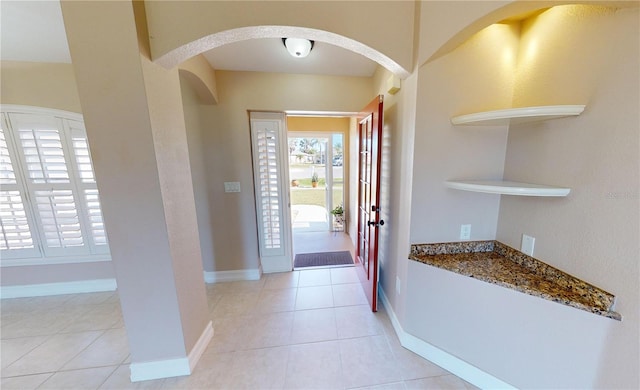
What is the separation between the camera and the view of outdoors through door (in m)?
4.33

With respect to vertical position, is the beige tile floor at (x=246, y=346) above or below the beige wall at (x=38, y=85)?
below

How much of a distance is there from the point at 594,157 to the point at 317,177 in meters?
4.29

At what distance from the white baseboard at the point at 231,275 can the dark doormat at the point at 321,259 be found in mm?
589

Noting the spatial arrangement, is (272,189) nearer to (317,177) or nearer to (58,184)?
(58,184)

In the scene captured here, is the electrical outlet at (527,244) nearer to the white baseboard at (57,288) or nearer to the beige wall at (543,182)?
the beige wall at (543,182)

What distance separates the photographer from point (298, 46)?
5.92ft

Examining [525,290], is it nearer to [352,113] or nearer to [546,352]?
[546,352]

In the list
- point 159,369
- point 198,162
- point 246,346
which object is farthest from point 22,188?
point 246,346

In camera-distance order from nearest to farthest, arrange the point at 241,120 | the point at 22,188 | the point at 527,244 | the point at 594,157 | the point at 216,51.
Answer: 1. the point at 594,157
2. the point at 527,244
3. the point at 216,51
4. the point at 22,188
5. the point at 241,120

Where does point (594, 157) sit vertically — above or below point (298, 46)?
below

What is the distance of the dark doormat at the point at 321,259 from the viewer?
10.2 feet

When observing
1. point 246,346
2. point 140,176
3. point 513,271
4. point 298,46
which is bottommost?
point 246,346

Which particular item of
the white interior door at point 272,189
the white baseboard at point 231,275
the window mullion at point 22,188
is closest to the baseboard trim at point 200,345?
the white baseboard at point 231,275

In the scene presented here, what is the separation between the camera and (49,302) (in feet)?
7.56
